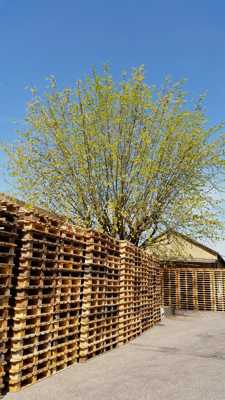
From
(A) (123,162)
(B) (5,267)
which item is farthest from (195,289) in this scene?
(B) (5,267)

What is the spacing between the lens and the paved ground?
5.51 metres

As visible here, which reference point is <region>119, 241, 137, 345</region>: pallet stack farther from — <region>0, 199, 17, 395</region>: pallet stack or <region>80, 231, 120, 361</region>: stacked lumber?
<region>0, 199, 17, 395</region>: pallet stack

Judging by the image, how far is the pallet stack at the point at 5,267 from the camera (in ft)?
17.6

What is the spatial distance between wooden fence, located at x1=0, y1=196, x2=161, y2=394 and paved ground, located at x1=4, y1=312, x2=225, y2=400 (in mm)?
352

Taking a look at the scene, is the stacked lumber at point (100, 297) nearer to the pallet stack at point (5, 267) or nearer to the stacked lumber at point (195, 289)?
the pallet stack at point (5, 267)

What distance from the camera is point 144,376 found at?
6.63 m

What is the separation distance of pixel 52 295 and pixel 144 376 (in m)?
2.26

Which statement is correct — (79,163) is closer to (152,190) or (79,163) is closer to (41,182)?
(41,182)

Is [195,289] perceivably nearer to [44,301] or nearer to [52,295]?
[52,295]

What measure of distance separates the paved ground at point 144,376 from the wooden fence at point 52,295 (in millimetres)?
352

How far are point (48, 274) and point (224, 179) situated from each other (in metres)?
12.9

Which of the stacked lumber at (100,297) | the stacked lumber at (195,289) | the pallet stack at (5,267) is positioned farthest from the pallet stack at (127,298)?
the stacked lumber at (195,289)

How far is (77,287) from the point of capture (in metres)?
7.78

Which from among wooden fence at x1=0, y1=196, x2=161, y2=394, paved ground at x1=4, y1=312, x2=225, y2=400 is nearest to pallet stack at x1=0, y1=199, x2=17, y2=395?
wooden fence at x1=0, y1=196, x2=161, y2=394
